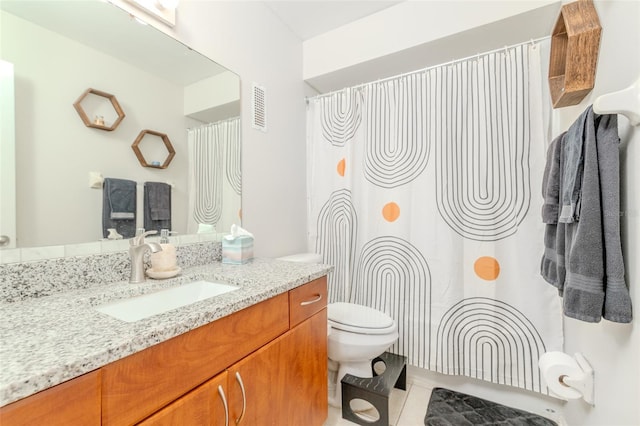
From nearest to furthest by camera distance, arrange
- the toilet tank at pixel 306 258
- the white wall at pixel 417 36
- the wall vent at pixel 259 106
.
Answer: the white wall at pixel 417 36
the wall vent at pixel 259 106
the toilet tank at pixel 306 258

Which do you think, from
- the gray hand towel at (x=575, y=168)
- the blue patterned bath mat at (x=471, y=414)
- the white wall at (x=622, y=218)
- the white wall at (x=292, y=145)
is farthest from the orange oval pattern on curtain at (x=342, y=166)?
the blue patterned bath mat at (x=471, y=414)

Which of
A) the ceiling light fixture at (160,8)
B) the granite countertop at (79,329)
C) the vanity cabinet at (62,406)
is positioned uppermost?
the ceiling light fixture at (160,8)

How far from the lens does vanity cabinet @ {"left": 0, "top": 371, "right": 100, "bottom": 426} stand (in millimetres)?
409

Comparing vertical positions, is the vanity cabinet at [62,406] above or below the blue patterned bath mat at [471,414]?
above

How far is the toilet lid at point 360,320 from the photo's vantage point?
1.43m

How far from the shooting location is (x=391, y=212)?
5.75 feet

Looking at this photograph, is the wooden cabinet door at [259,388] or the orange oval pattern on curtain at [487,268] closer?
the wooden cabinet door at [259,388]

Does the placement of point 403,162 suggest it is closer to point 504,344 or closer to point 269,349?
point 504,344

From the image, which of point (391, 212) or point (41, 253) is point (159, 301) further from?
point (391, 212)

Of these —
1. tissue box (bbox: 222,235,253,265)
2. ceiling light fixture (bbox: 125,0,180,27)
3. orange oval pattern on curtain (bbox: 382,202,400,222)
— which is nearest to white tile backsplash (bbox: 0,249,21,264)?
tissue box (bbox: 222,235,253,265)

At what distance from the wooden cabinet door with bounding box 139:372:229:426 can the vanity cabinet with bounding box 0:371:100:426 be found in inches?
5.0

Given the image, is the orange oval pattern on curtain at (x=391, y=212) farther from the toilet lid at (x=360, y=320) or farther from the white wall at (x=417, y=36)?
the white wall at (x=417, y=36)

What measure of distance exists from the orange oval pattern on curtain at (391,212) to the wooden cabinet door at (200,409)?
1.30 metres

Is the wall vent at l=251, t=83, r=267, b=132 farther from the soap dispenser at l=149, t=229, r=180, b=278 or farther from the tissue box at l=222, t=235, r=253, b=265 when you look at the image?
the soap dispenser at l=149, t=229, r=180, b=278
